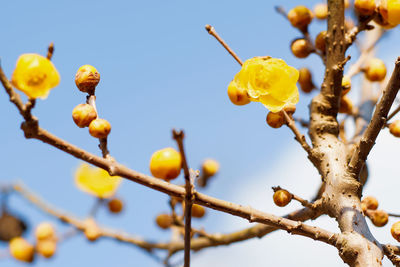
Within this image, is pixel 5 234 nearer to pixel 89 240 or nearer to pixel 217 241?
pixel 89 240

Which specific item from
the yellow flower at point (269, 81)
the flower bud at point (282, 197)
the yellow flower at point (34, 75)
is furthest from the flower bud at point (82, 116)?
the flower bud at point (282, 197)

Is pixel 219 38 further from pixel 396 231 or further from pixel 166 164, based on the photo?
pixel 396 231

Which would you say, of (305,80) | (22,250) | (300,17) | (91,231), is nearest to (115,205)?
(91,231)

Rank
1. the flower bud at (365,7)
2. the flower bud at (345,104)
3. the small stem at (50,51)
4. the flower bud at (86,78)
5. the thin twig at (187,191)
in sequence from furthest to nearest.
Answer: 1. the flower bud at (345,104)
2. the flower bud at (365,7)
3. the flower bud at (86,78)
4. the small stem at (50,51)
5. the thin twig at (187,191)

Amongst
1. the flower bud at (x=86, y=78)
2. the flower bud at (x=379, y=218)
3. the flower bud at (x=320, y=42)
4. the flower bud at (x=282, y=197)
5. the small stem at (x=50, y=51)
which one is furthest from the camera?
the flower bud at (x=320, y=42)

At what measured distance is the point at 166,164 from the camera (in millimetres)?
1590

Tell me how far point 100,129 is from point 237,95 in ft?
2.32

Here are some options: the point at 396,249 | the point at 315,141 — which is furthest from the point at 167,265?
the point at 396,249

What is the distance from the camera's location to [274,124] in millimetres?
2248

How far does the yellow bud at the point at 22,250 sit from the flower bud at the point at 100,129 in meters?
2.09

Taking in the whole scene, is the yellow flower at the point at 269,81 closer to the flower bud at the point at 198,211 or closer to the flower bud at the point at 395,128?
the flower bud at the point at 395,128

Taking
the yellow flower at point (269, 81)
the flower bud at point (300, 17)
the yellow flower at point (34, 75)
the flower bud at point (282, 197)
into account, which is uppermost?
the flower bud at point (300, 17)

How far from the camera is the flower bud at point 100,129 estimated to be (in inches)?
68.3

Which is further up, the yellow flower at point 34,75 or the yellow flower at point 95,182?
the yellow flower at point 95,182
